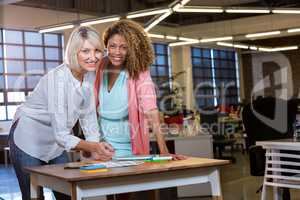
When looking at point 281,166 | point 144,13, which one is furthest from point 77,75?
point 144,13

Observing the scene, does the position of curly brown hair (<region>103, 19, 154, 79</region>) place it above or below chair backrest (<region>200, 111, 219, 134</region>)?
above

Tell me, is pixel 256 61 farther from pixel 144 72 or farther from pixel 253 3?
pixel 144 72

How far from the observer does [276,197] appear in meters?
4.05

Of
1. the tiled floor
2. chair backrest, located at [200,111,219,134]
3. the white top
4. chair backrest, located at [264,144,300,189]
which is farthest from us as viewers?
chair backrest, located at [200,111,219,134]

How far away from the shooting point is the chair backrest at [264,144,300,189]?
142 inches

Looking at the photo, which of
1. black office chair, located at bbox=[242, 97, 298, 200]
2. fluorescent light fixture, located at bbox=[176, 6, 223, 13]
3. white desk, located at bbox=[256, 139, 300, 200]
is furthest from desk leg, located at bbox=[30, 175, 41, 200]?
fluorescent light fixture, located at bbox=[176, 6, 223, 13]

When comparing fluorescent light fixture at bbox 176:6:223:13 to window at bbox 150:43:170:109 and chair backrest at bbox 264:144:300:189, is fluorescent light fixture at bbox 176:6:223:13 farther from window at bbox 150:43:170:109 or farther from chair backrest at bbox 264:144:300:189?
chair backrest at bbox 264:144:300:189

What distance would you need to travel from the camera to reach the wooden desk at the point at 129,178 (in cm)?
197

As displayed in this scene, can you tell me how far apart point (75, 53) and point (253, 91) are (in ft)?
11.8

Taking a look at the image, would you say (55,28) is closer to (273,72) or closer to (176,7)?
(176,7)

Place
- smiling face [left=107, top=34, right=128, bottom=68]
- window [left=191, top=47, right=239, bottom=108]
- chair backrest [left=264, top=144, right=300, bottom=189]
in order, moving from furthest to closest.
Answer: window [left=191, top=47, right=239, bottom=108]
chair backrest [left=264, top=144, right=300, bottom=189]
smiling face [left=107, top=34, right=128, bottom=68]

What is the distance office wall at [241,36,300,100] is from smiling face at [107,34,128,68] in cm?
319

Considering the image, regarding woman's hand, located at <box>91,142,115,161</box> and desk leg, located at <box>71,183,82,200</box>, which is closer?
desk leg, located at <box>71,183,82,200</box>

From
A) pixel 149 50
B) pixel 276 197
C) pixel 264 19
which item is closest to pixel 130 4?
pixel 264 19
